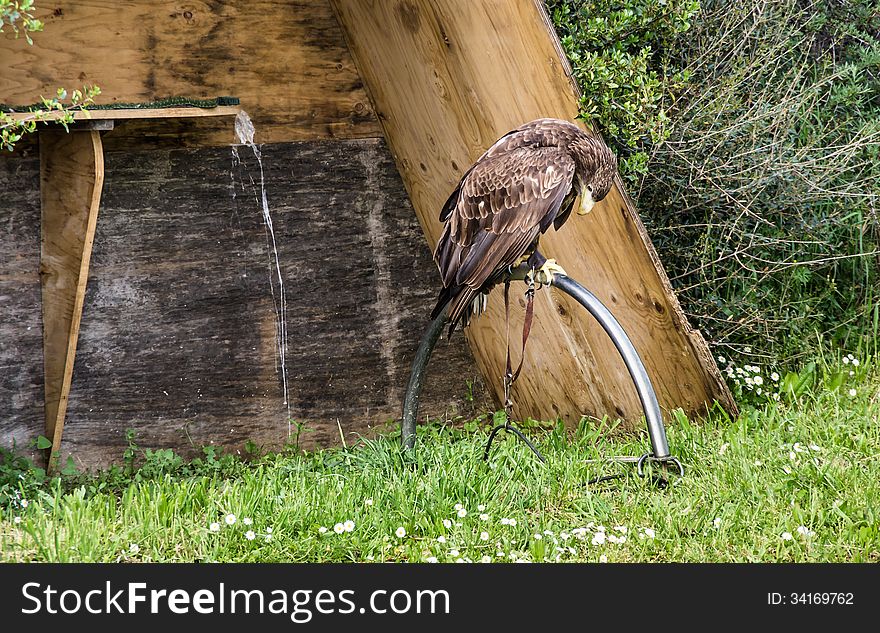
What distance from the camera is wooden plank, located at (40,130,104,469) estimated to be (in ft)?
11.2

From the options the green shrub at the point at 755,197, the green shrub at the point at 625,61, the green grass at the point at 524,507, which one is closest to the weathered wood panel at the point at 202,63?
the green shrub at the point at 625,61

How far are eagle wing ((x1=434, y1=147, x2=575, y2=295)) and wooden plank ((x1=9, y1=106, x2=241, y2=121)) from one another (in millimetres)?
1272

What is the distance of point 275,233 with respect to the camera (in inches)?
164

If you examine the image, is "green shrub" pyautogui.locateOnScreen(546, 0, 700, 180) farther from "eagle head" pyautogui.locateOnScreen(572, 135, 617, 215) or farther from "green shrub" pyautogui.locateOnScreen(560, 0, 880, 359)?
"eagle head" pyautogui.locateOnScreen(572, 135, 617, 215)

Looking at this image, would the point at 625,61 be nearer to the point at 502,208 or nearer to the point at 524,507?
the point at 502,208

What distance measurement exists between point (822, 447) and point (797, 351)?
105cm

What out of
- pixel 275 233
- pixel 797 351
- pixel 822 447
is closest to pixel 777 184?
pixel 797 351

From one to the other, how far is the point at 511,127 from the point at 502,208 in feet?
2.31

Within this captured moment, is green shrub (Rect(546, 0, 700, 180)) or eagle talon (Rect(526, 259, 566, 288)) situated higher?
green shrub (Rect(546, 0, 700, 180))

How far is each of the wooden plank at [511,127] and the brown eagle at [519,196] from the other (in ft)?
1.32

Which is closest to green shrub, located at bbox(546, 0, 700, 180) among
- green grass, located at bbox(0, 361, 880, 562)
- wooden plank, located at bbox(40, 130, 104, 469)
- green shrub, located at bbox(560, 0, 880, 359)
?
green shrub, located at bbox(560, 0, 880, 359)

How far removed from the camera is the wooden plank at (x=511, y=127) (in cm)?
327

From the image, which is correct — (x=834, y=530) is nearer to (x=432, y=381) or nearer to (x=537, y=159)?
(x=537, y=159)
